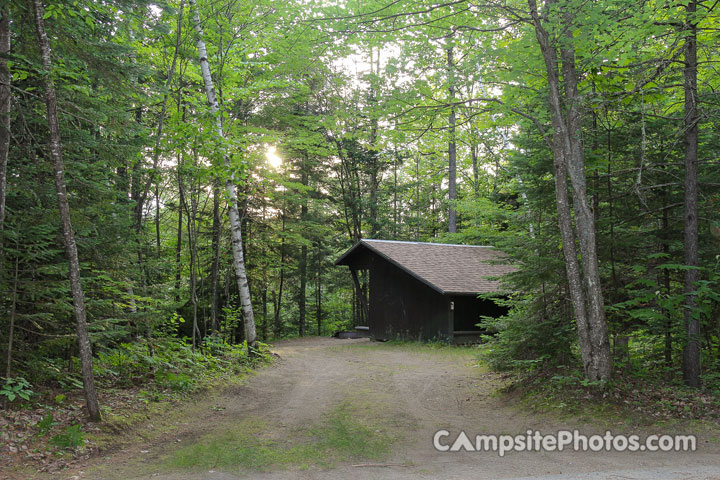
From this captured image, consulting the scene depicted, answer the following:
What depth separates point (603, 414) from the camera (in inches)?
276

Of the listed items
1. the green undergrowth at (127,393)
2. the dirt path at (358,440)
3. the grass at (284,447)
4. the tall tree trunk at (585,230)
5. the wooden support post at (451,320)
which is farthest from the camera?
the wooden support post at (451,320)

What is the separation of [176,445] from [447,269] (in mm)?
15471

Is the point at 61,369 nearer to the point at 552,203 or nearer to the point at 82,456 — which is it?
the point at 82,456

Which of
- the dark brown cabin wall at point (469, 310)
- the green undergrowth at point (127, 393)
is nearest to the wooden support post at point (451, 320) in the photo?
the dark brown cabin wall at point (469, 310)

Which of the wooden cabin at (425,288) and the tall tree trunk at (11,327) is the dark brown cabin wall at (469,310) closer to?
the wooden cabin at (425,288)

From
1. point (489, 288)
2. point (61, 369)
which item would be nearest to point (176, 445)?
point (61, 369)

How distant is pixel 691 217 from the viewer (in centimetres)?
752

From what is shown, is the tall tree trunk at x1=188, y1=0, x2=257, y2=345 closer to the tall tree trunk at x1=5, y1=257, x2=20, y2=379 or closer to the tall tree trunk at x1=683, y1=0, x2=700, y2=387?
the tall tree trunk at x1=5, y1=257, x2=20, y2=379

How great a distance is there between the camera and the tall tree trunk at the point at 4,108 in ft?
20.4

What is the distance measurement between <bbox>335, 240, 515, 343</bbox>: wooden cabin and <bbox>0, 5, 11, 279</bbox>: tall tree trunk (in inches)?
548

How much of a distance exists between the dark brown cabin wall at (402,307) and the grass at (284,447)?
40.9 ft

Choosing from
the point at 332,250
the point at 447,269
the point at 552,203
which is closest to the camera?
the point at 552,203

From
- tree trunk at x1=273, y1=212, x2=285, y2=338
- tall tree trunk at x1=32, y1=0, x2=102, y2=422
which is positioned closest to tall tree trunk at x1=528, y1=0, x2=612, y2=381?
tall tree trunk at x1=32, y1=0, x2=102, y2=422

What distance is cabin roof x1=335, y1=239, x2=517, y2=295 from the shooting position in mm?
18703
